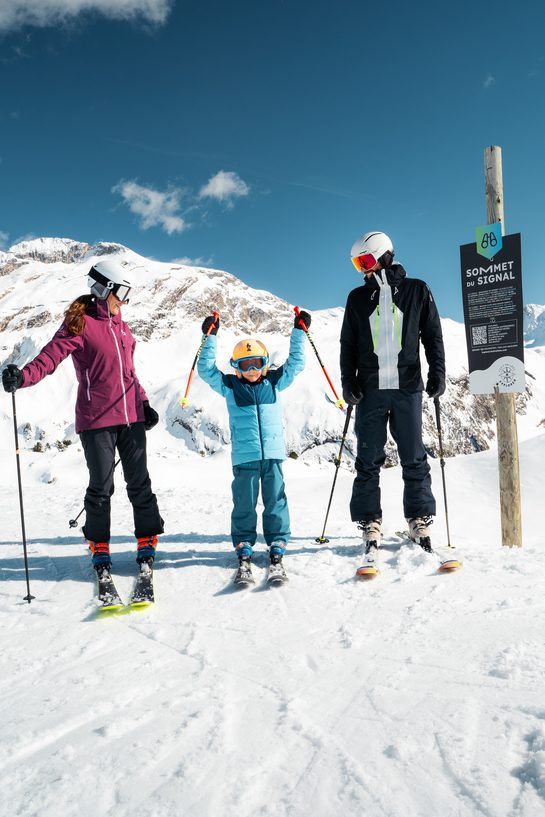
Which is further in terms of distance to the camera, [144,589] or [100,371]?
[100,371]

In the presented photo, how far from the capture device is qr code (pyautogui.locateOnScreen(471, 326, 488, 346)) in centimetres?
500

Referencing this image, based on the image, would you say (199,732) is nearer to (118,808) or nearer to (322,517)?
(118,808)

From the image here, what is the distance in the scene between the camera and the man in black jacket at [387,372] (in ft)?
13.4

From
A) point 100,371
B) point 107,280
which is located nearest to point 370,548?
point 100,371

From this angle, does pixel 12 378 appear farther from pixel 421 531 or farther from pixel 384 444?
pixel 421 531

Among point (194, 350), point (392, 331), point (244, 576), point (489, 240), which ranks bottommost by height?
point (244, 576)

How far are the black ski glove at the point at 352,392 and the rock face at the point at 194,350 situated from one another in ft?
6.28

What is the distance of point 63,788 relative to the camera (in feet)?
5.46

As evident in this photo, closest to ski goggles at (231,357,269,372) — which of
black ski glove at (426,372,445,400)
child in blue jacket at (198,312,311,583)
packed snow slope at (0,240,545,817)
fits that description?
child in blue jacket at (198,312,311,583)

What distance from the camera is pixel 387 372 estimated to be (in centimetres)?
406

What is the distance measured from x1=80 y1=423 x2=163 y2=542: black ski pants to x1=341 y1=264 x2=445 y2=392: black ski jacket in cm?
181

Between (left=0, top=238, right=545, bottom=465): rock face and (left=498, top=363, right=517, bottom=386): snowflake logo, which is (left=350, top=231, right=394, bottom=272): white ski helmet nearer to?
(left=498, top=363, right=517, bottom=386): snowflake logo

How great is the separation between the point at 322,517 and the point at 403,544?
6.73 feet

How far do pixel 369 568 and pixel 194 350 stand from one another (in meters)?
36.1
